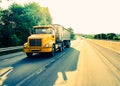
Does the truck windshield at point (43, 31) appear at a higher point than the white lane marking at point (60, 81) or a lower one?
higher

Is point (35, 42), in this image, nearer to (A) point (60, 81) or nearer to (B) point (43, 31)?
(B) point (43, 31)

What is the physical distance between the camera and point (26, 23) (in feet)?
144

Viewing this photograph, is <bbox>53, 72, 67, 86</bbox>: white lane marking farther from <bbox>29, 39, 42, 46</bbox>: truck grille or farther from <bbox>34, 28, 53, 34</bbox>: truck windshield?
<bbox>34, 28, 53, 34</bbox>: truck windshield

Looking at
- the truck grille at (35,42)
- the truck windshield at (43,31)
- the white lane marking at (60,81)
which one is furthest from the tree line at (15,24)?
the white lane marking at (60,81)

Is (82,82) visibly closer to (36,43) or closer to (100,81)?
(100,81)

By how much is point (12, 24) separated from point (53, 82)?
38329mm

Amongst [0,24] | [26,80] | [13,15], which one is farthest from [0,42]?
[26,80]

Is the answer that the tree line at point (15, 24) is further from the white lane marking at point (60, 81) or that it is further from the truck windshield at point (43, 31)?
the white lane marking at point (60, 81)

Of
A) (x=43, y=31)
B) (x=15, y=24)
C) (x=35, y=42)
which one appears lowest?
(x=35, y=42)

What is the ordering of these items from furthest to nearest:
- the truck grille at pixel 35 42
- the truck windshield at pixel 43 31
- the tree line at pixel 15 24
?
the tree line at pixel 15 24 → the truck windshield at pixel 43 31 → the truck grille at pixel 35 42

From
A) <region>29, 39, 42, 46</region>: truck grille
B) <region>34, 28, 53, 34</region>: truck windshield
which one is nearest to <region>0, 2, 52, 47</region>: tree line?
<region>34, 28, 53, 34</region>: truck windshield

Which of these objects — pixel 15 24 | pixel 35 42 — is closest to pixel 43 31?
pixel 35 42

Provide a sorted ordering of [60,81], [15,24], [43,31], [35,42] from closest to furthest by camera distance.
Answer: [60,81] < [35,42] < [43,31] < [15,24]

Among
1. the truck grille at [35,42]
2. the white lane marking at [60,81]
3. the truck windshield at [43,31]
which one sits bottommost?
the white lane marking at [60,81]
